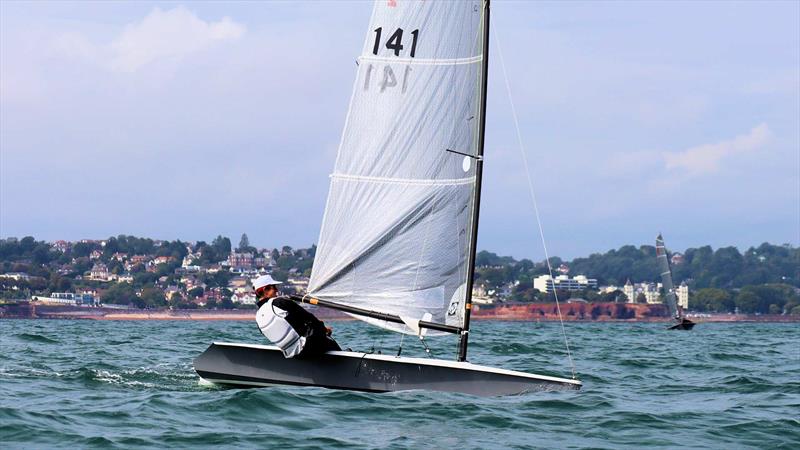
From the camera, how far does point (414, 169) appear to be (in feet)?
50.5

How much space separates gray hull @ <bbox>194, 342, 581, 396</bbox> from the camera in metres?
14.5

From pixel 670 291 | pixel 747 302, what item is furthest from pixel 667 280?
pixel 747 302

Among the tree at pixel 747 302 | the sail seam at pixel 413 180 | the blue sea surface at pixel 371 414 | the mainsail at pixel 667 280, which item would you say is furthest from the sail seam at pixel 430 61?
the tree at pixel 747 302

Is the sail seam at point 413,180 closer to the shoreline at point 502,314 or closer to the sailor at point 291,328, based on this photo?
the sailor at point 291,328

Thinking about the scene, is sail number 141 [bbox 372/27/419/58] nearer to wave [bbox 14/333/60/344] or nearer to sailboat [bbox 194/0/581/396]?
sailboat [bbox 194/0/581/396]

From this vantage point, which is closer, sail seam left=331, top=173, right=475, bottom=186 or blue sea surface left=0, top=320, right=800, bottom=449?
blue sea surface left=0, top=320, right=800, bottom=449

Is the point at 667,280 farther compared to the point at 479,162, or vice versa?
Result: the point at 667,280

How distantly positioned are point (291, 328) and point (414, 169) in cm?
258

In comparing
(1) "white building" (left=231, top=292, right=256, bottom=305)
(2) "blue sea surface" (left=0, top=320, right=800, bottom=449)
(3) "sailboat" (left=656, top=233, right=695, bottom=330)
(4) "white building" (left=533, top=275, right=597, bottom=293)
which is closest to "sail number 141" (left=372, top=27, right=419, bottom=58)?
(2) "blue sea surface" (left=0, top=320, right=800, bottom=449)

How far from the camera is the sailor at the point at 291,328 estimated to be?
14422 mm

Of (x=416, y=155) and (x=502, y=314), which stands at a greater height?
(x=416, y=155)

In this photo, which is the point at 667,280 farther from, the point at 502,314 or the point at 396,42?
the point at 502,314

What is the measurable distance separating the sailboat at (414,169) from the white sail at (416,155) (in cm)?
1

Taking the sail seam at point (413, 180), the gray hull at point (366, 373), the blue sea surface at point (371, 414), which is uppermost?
the sail seam at point (413, 180)
